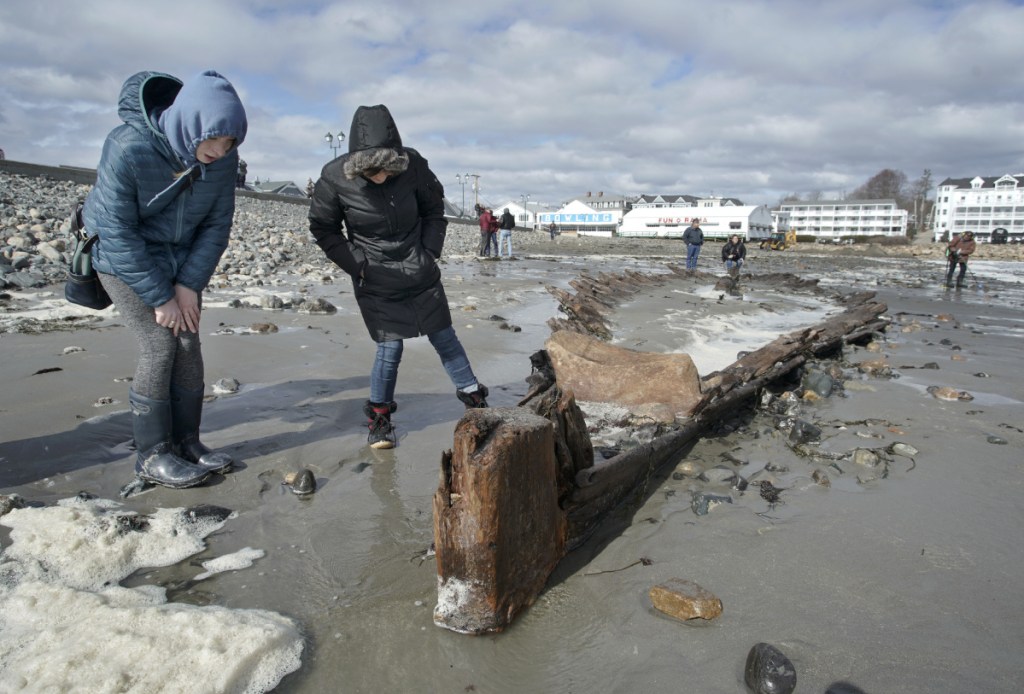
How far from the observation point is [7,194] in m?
14.5

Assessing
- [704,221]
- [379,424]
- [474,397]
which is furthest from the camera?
[704,221]

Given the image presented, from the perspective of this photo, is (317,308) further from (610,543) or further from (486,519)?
(486,519)

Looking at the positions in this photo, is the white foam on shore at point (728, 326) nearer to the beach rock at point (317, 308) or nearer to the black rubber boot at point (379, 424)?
the black rubber boot at point (379, 424)

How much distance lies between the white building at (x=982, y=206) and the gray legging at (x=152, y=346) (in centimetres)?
11203

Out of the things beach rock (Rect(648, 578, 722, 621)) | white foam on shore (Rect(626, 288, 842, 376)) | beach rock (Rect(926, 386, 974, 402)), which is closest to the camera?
beach rock (Rect(648, 578, 722, 621))

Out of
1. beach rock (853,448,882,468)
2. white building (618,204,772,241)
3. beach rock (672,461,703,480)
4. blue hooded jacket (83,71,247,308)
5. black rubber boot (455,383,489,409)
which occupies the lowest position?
beach rock (672,461,703,480)

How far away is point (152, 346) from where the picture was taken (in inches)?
114

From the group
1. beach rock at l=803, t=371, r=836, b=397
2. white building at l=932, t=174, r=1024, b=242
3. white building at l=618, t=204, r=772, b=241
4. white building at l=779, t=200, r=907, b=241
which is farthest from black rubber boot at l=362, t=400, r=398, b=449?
white building at l=932, t=174, r=1024, b=242

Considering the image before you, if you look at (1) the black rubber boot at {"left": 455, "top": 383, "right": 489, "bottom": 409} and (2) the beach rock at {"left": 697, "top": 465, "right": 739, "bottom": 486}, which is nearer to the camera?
(2) the beach rock at {"left": 697, "top": 465, "right": 739, "bottom": 486}

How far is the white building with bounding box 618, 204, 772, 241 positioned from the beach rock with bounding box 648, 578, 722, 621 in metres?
76.0

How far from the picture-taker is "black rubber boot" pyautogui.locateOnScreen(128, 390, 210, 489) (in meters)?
2.89

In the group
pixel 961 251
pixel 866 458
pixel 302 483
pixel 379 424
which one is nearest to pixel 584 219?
pixel 961 251

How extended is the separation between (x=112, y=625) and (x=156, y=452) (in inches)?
50.2

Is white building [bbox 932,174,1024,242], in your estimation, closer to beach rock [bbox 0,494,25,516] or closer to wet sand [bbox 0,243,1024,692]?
wet sand [bbox 0,243,1024,692]
